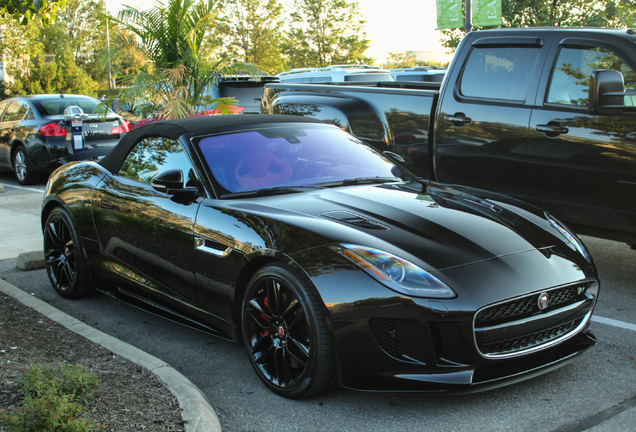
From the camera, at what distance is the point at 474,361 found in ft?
10.8

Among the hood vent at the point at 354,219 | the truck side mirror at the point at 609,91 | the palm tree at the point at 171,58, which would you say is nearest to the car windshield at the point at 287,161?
the hood vent at the point at 354,219

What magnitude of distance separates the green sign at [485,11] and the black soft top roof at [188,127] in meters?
12.8

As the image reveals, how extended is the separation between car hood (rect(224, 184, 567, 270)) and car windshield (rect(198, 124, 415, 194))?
0.75 feet

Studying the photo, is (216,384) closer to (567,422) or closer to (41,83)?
(567,422)

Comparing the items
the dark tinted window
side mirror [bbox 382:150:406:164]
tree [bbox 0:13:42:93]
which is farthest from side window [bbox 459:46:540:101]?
tree [bbox 0:13:42:93]

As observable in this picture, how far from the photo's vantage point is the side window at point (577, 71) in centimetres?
561

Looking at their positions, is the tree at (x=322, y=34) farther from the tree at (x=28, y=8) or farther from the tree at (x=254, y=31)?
the tree at (x=28, y=8)

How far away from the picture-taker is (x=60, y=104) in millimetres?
14133

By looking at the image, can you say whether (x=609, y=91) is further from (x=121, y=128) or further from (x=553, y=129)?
(x=121, y=128)

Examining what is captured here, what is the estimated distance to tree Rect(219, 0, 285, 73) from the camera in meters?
47.4

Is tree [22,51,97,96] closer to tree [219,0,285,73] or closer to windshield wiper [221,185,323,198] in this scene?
tree [219,0,285,73]

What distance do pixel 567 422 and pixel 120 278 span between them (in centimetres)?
314

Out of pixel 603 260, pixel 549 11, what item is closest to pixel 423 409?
pixel 603 260

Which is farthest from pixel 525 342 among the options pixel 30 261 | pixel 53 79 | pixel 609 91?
pixel 53 79
